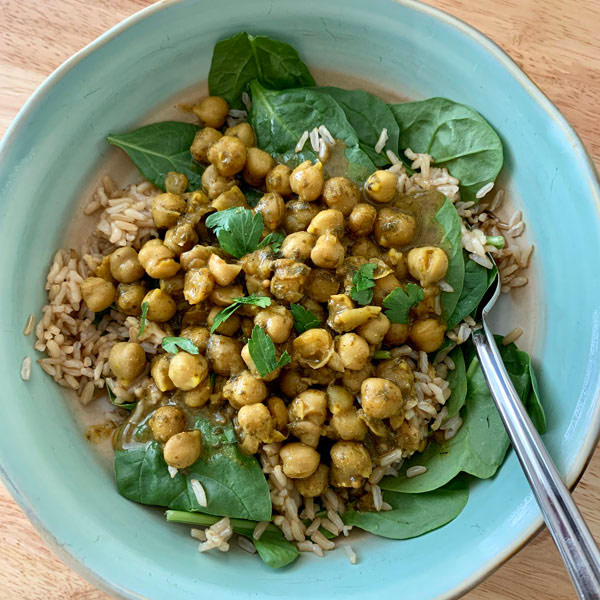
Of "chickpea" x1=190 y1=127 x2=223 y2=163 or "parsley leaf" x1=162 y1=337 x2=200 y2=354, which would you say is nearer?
"parsley leaf" x1=162 y1=337 x2=200 y2=354

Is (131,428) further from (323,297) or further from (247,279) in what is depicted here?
(323,297)

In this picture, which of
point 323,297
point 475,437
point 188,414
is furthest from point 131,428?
point 475,437

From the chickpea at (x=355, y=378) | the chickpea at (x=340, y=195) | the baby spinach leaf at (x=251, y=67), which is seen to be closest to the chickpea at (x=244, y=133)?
the baby spinach leaf at (x=251, y=67)

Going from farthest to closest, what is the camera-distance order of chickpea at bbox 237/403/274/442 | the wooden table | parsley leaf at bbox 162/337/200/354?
the wooden table < parsley leaf at bbox 162/337/200/354 < chickpea at bbox 237/403/274/442

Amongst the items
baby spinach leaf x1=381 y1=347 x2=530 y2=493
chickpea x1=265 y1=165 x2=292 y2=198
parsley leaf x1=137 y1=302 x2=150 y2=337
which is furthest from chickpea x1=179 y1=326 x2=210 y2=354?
baby spinach leaf x1=381 y1=347 x2=530 y2=493

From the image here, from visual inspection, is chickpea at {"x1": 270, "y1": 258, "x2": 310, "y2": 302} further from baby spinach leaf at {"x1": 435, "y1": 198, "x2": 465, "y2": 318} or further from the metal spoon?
the metal spoon

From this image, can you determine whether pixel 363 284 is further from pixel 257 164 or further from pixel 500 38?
pixel 500 38

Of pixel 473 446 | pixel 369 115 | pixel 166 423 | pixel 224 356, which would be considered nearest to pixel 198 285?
pixel 224 356

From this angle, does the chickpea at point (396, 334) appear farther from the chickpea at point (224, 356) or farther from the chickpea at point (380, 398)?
the chickpea at point (224, 356)
